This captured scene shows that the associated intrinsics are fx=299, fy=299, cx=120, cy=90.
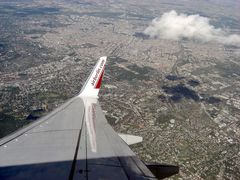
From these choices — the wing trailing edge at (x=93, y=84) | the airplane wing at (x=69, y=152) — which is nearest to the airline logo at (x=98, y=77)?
the wing trailing edge at (x=93, y=84)

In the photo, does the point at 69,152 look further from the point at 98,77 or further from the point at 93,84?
the point at 98,77

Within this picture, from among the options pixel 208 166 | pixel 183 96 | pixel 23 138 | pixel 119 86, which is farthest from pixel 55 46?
pixel 23 138

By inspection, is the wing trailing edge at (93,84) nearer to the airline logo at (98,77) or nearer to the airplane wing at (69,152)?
the airline logo at (98,77)

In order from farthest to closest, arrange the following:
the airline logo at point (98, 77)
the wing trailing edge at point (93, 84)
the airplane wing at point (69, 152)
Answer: the airline logo at point (98, 77)
the wing trailing edge at point (93, 84)
the airplane wing at point (69, 152)

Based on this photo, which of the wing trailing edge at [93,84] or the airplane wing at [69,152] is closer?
the airplane wing at [69,152]

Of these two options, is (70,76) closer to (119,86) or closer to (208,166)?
(119,86)

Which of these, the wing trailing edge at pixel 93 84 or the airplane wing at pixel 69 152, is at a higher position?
the wing trailing edge at pixel 93 84

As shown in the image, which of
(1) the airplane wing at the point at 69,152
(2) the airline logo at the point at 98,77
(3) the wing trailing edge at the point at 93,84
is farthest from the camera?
(2) the airline logo at the point at 98,77

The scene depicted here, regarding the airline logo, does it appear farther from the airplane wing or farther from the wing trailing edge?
the airplane wing

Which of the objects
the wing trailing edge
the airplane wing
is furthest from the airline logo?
the airplane wing
